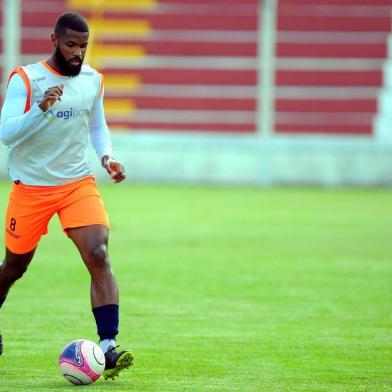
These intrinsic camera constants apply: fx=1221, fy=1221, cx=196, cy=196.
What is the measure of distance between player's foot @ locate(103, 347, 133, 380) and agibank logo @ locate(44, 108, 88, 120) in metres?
1.49

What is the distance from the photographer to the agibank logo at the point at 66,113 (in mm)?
7580

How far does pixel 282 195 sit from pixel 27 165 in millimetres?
17295

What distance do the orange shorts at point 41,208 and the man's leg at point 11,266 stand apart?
0.08 meters

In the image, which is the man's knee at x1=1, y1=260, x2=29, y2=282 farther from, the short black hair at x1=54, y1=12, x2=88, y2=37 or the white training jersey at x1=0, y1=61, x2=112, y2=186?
the short black hair at x1=54, y1=12, x2=88, y2=37

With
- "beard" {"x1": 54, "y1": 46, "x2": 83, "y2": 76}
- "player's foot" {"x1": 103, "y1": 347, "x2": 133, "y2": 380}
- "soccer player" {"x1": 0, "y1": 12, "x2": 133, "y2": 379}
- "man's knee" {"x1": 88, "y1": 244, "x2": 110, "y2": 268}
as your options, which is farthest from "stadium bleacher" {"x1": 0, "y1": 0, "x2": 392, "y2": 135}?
"player's foot" {"x1": 103, "y1": 347, "x2": 133, "y2": 380}

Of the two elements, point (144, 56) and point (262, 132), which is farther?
point (144, 56)

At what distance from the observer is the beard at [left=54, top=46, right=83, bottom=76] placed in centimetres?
766

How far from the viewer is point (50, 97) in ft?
23.8

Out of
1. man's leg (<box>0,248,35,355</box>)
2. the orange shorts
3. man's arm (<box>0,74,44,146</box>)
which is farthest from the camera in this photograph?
man's leg (<box>0,248,35,355</box>)

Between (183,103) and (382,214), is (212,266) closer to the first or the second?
(382,214)

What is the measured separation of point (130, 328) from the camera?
374 inches

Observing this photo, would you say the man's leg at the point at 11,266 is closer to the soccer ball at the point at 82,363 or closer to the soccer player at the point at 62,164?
the soccer player at the point at 62,164

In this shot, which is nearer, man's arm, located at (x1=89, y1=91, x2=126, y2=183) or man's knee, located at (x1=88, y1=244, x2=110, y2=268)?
man's knee, located at (x1=88, y1=244, x2=110, y2=268)

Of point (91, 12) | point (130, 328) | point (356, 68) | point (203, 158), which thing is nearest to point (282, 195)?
point (203, 158)
